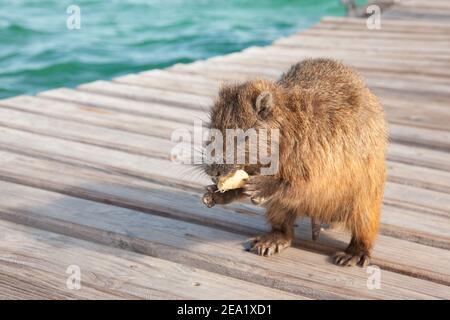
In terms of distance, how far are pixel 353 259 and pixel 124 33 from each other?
32.9 feet

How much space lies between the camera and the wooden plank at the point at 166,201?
3.25 meters

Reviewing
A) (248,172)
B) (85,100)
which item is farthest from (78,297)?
(85,100)

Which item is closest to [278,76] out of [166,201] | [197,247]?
[166,201]

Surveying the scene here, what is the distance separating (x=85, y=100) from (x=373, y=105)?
3.04m

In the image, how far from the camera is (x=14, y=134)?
462 centimetres

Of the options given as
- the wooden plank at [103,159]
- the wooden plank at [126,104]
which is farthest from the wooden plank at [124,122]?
the wooden plank at [103,159]

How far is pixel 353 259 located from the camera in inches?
114

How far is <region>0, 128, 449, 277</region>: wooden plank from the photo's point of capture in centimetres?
391

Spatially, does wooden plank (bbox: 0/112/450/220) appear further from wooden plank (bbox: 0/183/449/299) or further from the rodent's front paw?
the rodent's front paw

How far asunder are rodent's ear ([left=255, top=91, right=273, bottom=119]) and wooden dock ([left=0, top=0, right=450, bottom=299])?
2.15 ft

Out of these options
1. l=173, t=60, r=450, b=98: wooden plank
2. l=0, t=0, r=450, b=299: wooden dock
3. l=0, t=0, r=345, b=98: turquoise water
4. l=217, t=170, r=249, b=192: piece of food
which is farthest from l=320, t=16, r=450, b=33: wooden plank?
l=217, t=170, r=249, b=192: piece of food

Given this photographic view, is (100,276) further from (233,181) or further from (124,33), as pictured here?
(124,33)

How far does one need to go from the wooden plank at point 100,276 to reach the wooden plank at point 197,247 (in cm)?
7
